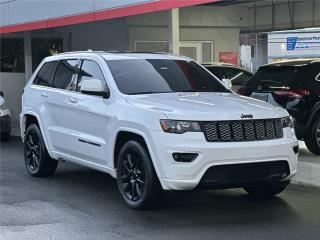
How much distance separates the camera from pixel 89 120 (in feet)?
24.9

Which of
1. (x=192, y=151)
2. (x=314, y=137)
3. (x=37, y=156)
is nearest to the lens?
(x=192, y=151)

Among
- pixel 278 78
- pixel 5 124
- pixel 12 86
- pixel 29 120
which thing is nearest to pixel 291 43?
pixel 12 86

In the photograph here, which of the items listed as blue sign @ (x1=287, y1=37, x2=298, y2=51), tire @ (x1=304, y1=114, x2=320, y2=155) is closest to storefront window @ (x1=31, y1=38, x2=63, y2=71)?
blue sign @ (x1=287, y1=37, x2=298, y2=51)

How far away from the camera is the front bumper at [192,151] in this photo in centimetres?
621

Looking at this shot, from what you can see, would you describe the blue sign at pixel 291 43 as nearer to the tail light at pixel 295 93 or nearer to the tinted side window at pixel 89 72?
the tail light at pixel 295 93

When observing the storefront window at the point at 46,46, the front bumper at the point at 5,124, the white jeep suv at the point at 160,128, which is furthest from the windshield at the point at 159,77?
the storefront window at the point at 46,46

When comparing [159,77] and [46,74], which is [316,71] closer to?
[159,77]

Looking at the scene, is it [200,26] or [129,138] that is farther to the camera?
[200,26]

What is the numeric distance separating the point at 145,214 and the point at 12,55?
50.8 feet

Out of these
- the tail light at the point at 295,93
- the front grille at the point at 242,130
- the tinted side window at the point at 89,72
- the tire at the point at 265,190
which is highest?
the tinted side window at the point at 89,72

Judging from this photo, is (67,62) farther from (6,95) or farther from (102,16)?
(6,95)

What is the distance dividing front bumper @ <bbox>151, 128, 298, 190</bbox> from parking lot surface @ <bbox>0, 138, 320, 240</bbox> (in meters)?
0.50

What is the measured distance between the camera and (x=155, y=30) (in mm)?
19906

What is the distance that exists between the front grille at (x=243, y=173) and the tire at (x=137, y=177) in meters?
0.60
